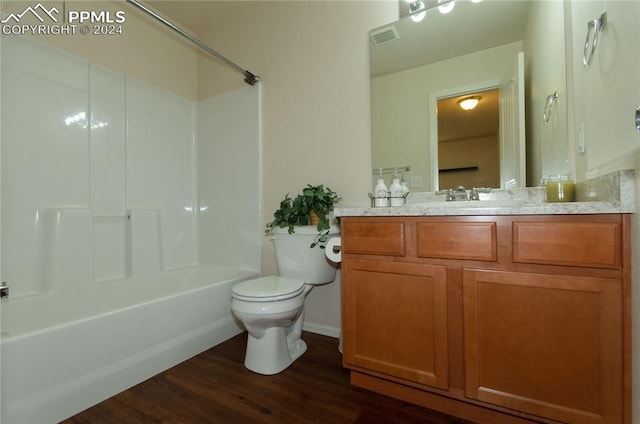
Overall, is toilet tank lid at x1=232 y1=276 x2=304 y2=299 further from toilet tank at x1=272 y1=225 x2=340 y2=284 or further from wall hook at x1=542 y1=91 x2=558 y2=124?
wall hook at x1=542 y1=91 x2=558 y2=124

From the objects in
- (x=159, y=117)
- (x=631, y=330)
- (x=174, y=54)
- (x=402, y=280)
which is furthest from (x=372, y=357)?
(x=174, y=54)

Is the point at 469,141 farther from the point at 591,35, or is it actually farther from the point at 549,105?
the point at 591,35

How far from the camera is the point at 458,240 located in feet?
3.53

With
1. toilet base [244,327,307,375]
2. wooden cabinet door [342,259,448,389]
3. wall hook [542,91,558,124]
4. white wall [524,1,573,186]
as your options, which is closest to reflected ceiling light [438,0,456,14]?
white wall [524,1,573,186]

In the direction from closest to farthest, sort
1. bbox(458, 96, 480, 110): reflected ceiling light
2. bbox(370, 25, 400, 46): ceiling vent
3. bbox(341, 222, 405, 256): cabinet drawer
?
1. bbox(341, 222, 405, 256): cabinet drawer
2. bbox(458, 96, 480, 110): reflected ceiling light
3. bbox(370, 25, 400, 46): ceiling vent

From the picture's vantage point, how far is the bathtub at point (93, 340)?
1048 millimetres

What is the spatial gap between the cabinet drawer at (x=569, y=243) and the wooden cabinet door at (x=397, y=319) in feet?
0.95

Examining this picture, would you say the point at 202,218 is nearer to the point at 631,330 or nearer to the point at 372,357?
the point at 372,357

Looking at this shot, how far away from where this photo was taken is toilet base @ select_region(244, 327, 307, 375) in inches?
57.9

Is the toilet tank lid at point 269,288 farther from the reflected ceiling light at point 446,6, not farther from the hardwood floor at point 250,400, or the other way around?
the reflected ceiling light at point 446,6

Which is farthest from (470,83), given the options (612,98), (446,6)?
(612,98)

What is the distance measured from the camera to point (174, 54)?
8.04ft

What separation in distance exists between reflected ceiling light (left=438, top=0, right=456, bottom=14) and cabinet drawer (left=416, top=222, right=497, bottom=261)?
51.9 inches

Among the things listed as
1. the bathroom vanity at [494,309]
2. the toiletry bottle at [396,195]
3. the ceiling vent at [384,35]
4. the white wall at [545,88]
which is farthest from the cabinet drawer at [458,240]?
the ceiling vent at [384,35]
